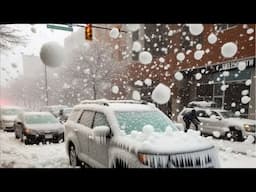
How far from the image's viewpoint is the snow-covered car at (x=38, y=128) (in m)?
6.20

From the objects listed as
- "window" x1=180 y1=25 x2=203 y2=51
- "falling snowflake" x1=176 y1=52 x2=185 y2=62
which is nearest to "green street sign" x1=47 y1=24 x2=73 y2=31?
"falling snowflake" x1=176 y1=52 x2=185 y2=62

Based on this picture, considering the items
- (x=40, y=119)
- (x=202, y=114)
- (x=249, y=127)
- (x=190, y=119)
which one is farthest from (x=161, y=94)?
(x=40, y=119)

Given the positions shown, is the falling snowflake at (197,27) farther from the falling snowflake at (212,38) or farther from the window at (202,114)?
the falling snowflake at (212,38)

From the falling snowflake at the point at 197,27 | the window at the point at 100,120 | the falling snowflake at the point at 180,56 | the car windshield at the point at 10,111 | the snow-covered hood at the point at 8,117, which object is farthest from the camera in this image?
the falling snowflake at the point at 180,56

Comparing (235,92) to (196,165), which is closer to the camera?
(196,165)

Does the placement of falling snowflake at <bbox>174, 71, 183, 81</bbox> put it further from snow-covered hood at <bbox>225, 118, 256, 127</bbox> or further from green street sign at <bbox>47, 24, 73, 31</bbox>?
green street sign at <bbox>47, 24, 73, 31</bbox>

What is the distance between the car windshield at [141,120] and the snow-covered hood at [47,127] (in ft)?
7.84

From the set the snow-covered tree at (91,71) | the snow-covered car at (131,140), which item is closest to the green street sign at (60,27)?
the snow-covered tree at (91,71)

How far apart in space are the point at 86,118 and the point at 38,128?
2.01m

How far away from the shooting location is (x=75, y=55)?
22.6 feet
